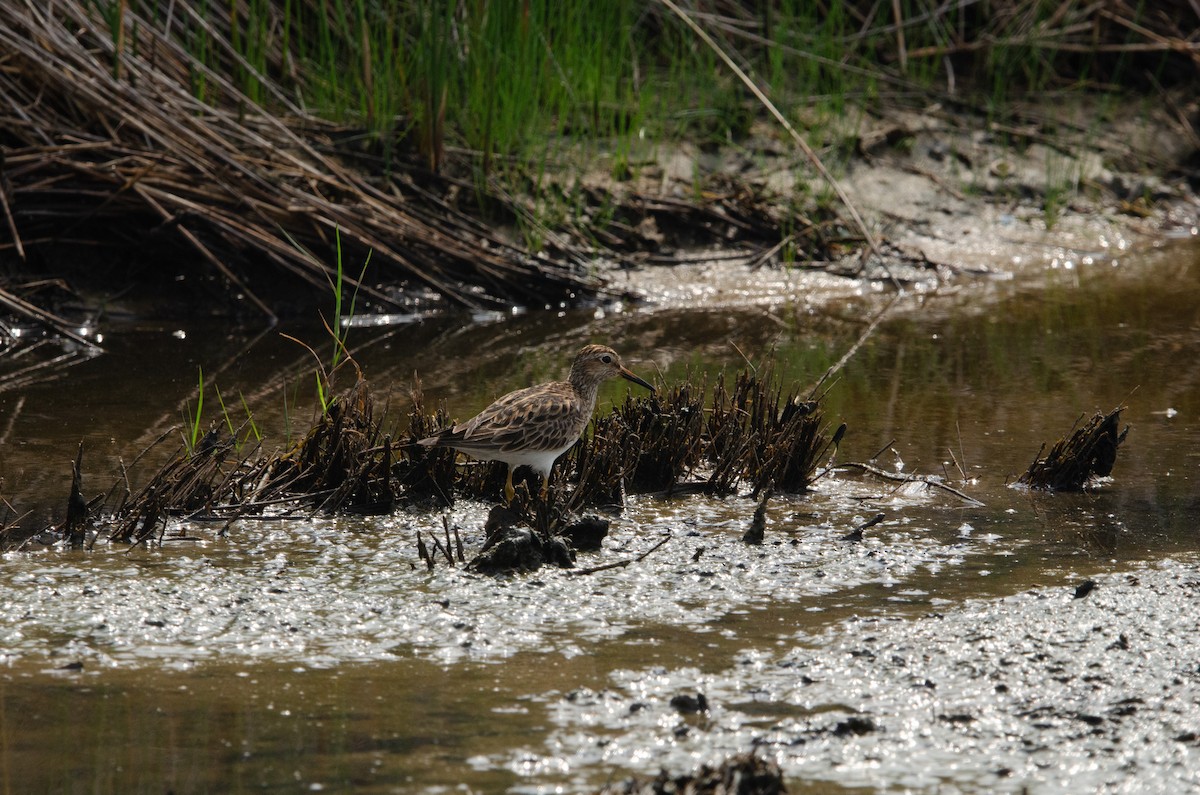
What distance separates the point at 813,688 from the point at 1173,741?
0.95 m

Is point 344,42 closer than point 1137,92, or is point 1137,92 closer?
point 344,42

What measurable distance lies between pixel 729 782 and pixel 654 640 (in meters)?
1.10

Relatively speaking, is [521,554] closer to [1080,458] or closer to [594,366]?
[594,366]

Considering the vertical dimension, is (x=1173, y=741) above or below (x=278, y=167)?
below

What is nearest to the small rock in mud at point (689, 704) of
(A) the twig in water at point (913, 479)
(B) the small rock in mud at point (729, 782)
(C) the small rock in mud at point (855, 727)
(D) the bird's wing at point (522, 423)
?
(C) the small rock in mud at point (855, 727)

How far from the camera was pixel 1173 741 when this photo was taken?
3.83m

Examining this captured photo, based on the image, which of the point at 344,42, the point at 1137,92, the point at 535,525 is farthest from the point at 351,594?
the point at 1137,92

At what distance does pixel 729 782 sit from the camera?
346 centimetres

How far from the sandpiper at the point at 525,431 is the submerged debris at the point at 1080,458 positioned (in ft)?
6.43

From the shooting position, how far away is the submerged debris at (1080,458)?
6266mm

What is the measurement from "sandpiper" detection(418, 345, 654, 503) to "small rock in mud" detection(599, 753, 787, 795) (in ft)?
7.02

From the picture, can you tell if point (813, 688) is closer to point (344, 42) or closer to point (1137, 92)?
point (344, 42)

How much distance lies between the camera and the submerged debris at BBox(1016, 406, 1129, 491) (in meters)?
6.27

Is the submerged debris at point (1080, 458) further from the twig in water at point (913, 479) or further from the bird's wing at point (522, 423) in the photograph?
the bird's wing at point (522, 423)
